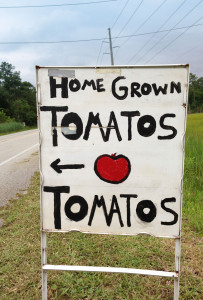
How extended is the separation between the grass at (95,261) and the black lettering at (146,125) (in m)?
1.25

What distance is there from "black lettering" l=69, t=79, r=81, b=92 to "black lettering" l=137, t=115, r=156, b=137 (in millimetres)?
435

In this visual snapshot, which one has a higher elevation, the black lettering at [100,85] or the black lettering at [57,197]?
the black lettering at [100,85]

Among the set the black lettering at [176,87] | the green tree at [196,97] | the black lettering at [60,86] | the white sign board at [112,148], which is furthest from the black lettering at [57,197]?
the green tree at [196,97]

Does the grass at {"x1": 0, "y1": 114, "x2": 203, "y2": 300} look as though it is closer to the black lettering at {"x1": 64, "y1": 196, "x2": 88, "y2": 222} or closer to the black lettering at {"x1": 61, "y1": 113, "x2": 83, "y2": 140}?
the black lettering at {"x1": 64, "y1": 196, "x2": 88, "y2": 222}

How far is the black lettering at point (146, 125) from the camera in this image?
1.50 meters

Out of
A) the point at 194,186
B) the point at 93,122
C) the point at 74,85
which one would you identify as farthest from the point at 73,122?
the point at 194,186

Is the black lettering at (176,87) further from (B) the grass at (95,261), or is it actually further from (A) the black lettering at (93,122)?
(B) the grass at (95,261)

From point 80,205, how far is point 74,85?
0.77 m

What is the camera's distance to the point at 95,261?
7.34 ft

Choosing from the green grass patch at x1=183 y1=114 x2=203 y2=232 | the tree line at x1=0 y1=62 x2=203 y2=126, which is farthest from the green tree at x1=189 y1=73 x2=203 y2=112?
the green grass patch at x1=183 y1=114 x2=203 y2=232

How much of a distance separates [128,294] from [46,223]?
2.88 feet

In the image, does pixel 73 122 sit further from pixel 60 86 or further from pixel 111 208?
pixel 111 208

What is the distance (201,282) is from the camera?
196 centimetres

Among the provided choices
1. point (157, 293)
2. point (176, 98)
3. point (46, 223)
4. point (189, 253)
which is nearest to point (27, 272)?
point (46, 223)
